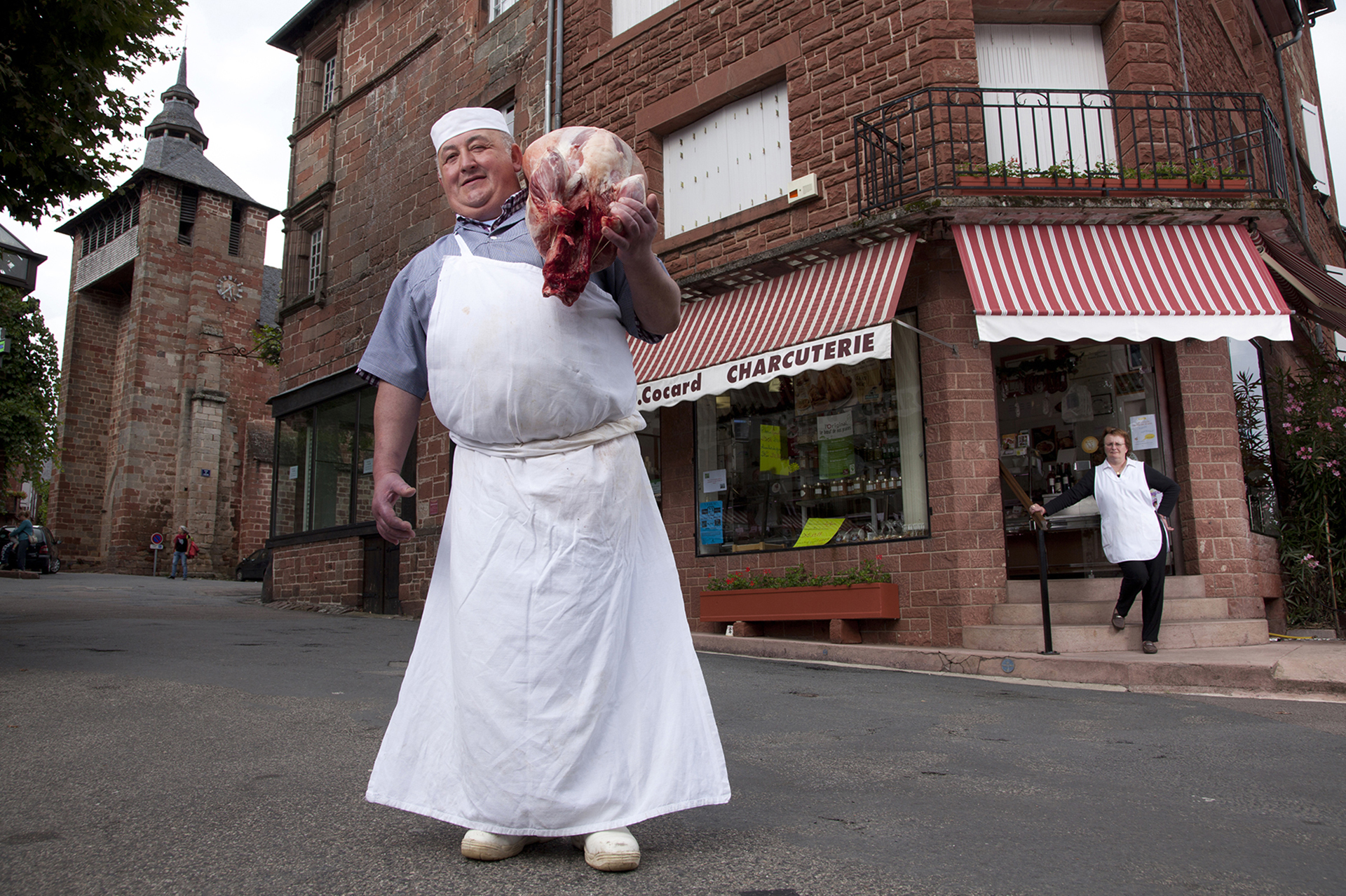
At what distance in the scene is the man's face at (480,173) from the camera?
256 cm

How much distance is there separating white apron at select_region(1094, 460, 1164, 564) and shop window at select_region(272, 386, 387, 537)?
990 cm

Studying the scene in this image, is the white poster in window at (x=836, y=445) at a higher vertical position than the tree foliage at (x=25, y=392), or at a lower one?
lower

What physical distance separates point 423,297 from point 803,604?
22.9 feet

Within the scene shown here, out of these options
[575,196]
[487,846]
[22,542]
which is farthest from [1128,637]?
[22,542]

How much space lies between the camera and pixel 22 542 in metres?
23.3

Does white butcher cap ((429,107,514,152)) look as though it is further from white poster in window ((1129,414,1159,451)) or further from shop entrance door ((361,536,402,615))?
shop entrance door ((361,536,402,615))

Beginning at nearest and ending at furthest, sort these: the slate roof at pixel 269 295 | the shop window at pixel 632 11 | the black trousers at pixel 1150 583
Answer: the black trousers at pixel 1150 583
the shop window at pixel 632 11
the slate roof at pixel 269 295

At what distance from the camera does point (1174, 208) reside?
8.47 metres

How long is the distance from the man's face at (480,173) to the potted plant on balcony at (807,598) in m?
6.71

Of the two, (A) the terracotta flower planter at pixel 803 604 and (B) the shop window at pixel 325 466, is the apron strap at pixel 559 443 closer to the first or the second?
(A) the terracotta flower planter at pixel 803 604

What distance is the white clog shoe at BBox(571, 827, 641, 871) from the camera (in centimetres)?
208

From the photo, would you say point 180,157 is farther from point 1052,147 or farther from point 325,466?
point 1052,147

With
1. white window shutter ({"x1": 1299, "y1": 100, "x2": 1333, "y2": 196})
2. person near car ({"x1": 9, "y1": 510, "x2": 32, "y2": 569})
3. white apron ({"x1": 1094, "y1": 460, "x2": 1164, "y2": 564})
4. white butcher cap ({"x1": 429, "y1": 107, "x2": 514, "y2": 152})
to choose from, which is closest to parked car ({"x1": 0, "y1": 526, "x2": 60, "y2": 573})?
person near car ({"x1": 9, "y1": 510, "x2": 32, "y2": 569})

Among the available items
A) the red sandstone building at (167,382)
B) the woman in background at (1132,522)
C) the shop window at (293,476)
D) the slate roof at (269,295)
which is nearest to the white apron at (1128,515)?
the woman in background at (1132,522)
